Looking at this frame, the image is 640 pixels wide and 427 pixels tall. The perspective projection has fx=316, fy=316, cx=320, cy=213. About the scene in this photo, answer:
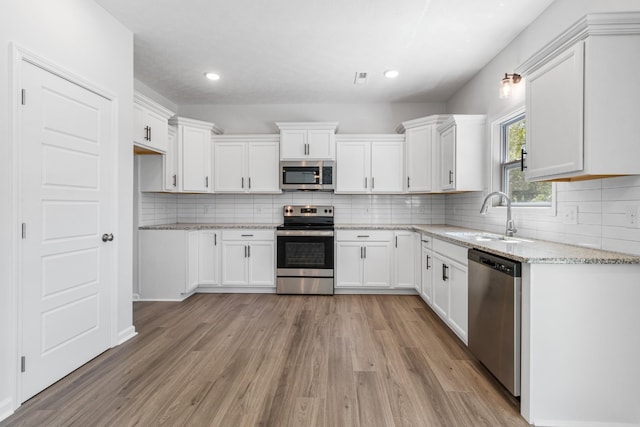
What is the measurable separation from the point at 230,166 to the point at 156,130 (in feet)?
3.66

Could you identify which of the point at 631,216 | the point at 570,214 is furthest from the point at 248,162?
the point at 631,216

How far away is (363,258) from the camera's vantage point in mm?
4156

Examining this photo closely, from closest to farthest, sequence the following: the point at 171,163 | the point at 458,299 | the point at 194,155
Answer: the point at 458,299 → the point at 171,163 → the point at 194,155

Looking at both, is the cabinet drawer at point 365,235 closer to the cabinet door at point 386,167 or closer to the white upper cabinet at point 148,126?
the cabinet door at point 386,167

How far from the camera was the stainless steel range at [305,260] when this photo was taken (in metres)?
4.16

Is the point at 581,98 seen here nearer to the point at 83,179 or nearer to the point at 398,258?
the point at 398,258

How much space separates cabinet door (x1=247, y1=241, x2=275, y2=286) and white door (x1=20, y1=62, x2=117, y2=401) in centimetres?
182

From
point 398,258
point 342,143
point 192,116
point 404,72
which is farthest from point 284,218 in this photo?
point 404,72

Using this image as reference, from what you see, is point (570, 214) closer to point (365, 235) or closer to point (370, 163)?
point (365, 235)

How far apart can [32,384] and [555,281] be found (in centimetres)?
312

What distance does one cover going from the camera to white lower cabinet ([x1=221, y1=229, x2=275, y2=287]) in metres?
4.21

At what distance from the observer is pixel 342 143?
4.41 metres

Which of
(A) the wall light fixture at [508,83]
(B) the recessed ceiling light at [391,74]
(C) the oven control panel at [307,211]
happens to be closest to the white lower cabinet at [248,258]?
(C) the oven control panel at [307,211]

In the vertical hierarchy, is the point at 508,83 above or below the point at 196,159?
above
